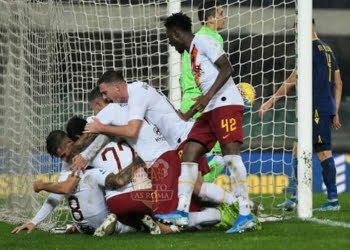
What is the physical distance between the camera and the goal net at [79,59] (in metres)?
10.7

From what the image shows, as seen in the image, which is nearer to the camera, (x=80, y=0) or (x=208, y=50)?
(x=208, y=50)

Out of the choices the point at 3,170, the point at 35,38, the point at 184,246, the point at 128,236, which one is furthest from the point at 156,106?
the point at 3,170

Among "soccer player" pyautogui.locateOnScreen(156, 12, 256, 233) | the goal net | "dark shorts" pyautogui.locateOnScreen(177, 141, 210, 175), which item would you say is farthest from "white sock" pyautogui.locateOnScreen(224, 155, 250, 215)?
the goal net

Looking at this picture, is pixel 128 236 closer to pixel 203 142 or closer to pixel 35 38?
pixel 203 142

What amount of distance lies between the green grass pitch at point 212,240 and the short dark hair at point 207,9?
7.57 ft

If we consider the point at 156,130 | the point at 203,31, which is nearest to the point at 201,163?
the point at 156,130

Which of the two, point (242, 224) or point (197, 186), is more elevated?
point (197, 186)

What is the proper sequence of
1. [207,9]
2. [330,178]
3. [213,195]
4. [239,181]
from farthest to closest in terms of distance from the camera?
Answer: [330,178], [207,9], [213,195], [239,181]

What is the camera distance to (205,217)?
8.76m

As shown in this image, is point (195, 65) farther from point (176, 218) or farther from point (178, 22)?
point (176, 218)

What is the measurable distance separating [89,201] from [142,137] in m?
0.66

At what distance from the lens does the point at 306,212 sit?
955 cm

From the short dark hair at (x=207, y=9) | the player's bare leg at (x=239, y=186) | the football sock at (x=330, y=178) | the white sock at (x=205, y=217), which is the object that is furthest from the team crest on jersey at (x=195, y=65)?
the football sock at (x=330, y=178)

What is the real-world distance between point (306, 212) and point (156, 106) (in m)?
1.73
